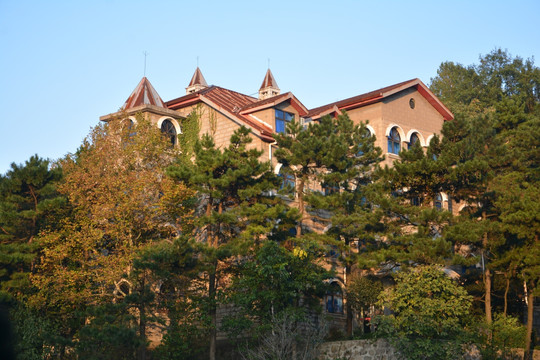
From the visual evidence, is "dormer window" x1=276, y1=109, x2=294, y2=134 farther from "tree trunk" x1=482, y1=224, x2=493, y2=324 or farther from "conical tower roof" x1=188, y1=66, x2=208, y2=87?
"tree trunk" x1=482, y1=224, x2=493, y2=324

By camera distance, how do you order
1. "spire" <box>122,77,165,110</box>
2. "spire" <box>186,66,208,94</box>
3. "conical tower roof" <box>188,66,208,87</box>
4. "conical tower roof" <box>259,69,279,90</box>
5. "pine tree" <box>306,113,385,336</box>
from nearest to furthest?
"pine tree" <box>306,113,385,336</box> → "spire" <box>122,77,165,110</box> → "spire" <box>186,66,208,94</box> → "conical tower roof" <box>188,66,208,87</box> → "conical tower roof" <box>259,69,279,90</box>

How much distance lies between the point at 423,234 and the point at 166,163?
12776 millimetres

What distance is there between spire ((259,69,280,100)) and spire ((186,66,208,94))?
3913 millimetres

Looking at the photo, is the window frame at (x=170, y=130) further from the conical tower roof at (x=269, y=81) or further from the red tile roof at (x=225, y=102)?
the conical tower roof at (x=269, y=81)

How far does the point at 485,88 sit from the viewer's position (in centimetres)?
6631

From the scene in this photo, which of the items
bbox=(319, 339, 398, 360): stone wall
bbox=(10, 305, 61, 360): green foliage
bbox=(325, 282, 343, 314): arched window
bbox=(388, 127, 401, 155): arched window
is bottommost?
bbox=(319, 339, 398, 360): stone wall

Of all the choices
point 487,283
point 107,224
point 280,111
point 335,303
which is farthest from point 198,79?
point 487,283

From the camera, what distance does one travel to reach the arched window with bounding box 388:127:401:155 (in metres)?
36.8

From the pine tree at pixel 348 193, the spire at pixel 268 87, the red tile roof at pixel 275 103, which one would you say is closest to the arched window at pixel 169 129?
the red tile roof at pixel 275 103

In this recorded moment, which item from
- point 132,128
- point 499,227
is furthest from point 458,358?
point 132,128

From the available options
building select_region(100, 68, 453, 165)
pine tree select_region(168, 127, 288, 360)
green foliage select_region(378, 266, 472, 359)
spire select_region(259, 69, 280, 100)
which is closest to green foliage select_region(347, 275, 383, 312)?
green foliage select_region(378, 266, 472, 359)

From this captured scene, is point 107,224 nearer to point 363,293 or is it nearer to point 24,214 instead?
point 24,214

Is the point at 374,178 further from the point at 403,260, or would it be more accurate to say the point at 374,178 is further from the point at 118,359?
the point at 118,359

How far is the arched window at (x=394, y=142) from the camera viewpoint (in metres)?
36.8
